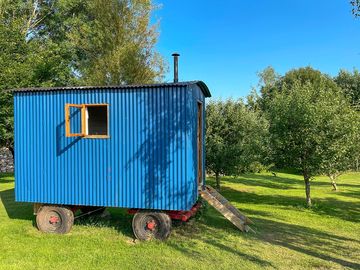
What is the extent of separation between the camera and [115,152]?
9297 millimetres

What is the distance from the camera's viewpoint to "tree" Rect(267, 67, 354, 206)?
14172 millimetres

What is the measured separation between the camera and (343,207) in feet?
51.5

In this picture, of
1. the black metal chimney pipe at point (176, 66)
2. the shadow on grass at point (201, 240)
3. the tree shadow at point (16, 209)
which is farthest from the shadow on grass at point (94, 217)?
the black metal chimney pipe at point (176, 66)

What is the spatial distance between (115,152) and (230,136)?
10.5 meters

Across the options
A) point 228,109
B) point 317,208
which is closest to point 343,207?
point 317,208

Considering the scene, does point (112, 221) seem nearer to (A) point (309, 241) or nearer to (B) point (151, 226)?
(B) point (151, 226)

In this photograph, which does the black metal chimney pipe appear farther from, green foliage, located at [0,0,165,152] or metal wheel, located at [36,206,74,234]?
green foliage, located at [0,0,165,152]

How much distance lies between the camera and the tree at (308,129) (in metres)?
14.2

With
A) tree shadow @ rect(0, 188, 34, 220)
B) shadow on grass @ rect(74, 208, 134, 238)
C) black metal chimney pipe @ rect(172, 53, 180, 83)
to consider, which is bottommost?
shadow on grass @ rect(74, 208, 134, 238)

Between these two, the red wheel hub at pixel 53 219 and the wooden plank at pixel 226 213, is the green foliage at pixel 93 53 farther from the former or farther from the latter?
the wooden plank at pixel 226 213

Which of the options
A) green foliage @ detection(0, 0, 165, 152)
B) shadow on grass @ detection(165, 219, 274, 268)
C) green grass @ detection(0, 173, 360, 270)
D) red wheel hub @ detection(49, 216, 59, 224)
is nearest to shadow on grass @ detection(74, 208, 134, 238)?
green grass @ detection(0, 173, 360, 270)

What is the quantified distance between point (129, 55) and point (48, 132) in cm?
1571

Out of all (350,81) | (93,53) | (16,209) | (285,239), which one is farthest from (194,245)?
(350,81)

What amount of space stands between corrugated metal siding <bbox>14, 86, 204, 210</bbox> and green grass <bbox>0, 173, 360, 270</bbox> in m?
1.04
